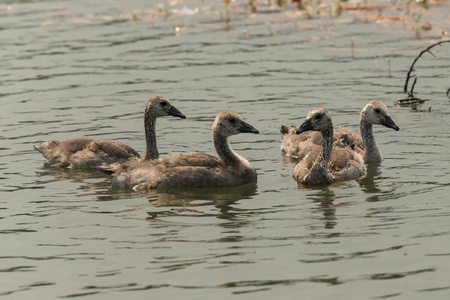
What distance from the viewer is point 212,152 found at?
57.9 ft

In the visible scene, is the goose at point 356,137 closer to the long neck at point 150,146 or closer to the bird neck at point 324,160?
the bird neck at point 324,160

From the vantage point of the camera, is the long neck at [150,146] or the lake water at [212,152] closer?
the lake water at [212,152]

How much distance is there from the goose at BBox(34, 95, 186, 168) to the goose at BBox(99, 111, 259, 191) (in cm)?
96

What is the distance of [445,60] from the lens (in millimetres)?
24344

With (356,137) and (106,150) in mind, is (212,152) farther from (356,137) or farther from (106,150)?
(356,137)

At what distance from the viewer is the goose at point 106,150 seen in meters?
16.7

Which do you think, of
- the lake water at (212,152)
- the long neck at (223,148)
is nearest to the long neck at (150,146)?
the lake water at (212,152)

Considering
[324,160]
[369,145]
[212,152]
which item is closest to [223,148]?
[324,160]

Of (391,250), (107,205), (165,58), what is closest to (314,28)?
(165,58)

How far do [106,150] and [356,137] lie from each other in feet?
15.8

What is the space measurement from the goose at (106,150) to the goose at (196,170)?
0.96 metres

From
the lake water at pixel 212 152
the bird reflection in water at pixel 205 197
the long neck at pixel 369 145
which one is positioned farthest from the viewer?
the long neck at pixel 369 145

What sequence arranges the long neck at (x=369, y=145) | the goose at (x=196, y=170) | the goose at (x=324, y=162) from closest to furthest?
the goose at (x=196, y=170)
the goose at (x=324, y=162)
the long neck at (x=369, y=145)

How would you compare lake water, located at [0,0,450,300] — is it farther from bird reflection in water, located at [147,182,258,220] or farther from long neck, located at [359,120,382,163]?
long neck, located at [359,120,382,163]
